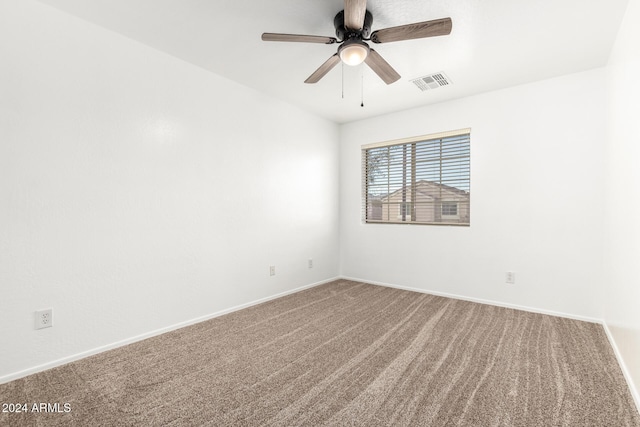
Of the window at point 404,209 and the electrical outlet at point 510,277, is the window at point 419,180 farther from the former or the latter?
the electrical outlet at point 510,277

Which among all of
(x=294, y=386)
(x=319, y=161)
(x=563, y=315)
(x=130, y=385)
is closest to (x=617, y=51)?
(x=563, y=315)

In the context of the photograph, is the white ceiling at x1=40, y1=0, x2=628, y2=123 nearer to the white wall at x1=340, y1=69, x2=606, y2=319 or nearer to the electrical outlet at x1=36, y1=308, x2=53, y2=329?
the white wall at x1=340, y1=69, x2=606, y2=319

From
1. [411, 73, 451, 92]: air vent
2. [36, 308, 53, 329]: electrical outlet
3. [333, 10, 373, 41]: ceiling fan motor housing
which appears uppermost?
[411, 73, 451, 92]: air vent

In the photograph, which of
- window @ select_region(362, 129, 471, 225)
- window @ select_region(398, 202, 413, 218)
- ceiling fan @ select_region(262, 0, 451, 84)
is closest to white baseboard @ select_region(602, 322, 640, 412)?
window @ select_region(362, 129, 471, 225)

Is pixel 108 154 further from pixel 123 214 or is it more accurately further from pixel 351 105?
pixel 351 105

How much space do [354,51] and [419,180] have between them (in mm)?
2475

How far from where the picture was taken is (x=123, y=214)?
2.46 metres

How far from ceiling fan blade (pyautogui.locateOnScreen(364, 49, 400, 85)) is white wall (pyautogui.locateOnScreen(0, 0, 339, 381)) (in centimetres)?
165

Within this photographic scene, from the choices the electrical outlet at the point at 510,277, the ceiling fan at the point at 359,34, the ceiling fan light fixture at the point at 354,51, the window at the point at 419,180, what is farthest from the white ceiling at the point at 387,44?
the electrical outlet at the point at 510,277

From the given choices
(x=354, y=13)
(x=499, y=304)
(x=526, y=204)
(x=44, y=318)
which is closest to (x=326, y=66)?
(x=354, y=13)

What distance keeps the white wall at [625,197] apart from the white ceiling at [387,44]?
1.05 feet

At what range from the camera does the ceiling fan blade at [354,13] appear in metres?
1.71

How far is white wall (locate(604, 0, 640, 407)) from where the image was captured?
1.77 metres

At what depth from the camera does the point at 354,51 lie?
2.06m
